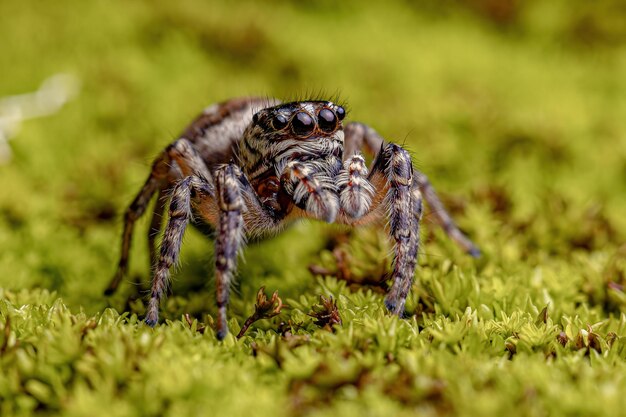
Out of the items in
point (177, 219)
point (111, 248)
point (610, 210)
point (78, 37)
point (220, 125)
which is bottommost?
point (610, 210)

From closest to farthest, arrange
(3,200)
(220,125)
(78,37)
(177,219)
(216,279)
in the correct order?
(216,279)
(177,219)
(220,125)
(3,200)
(78,37)

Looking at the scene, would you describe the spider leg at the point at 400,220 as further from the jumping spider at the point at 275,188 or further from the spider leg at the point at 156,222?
the spider leg at the point at 156,222

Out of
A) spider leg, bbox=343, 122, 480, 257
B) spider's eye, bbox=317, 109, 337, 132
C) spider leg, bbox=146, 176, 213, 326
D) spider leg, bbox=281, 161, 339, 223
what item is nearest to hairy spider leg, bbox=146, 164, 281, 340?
spider leg, bbox=146, 176, 213, 326

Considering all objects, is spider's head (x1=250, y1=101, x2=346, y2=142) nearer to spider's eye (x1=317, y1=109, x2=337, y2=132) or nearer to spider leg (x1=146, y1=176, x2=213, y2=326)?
spider's eye (x1=317, y1=109, x2=337, y2=132)

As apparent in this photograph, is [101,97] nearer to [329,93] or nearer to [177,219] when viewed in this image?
[329,93]

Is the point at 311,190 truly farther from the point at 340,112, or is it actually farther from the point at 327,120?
the point at 340,112

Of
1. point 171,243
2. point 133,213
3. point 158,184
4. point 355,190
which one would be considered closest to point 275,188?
point 355,190

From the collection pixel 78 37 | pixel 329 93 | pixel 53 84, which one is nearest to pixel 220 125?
pixel 329 93
